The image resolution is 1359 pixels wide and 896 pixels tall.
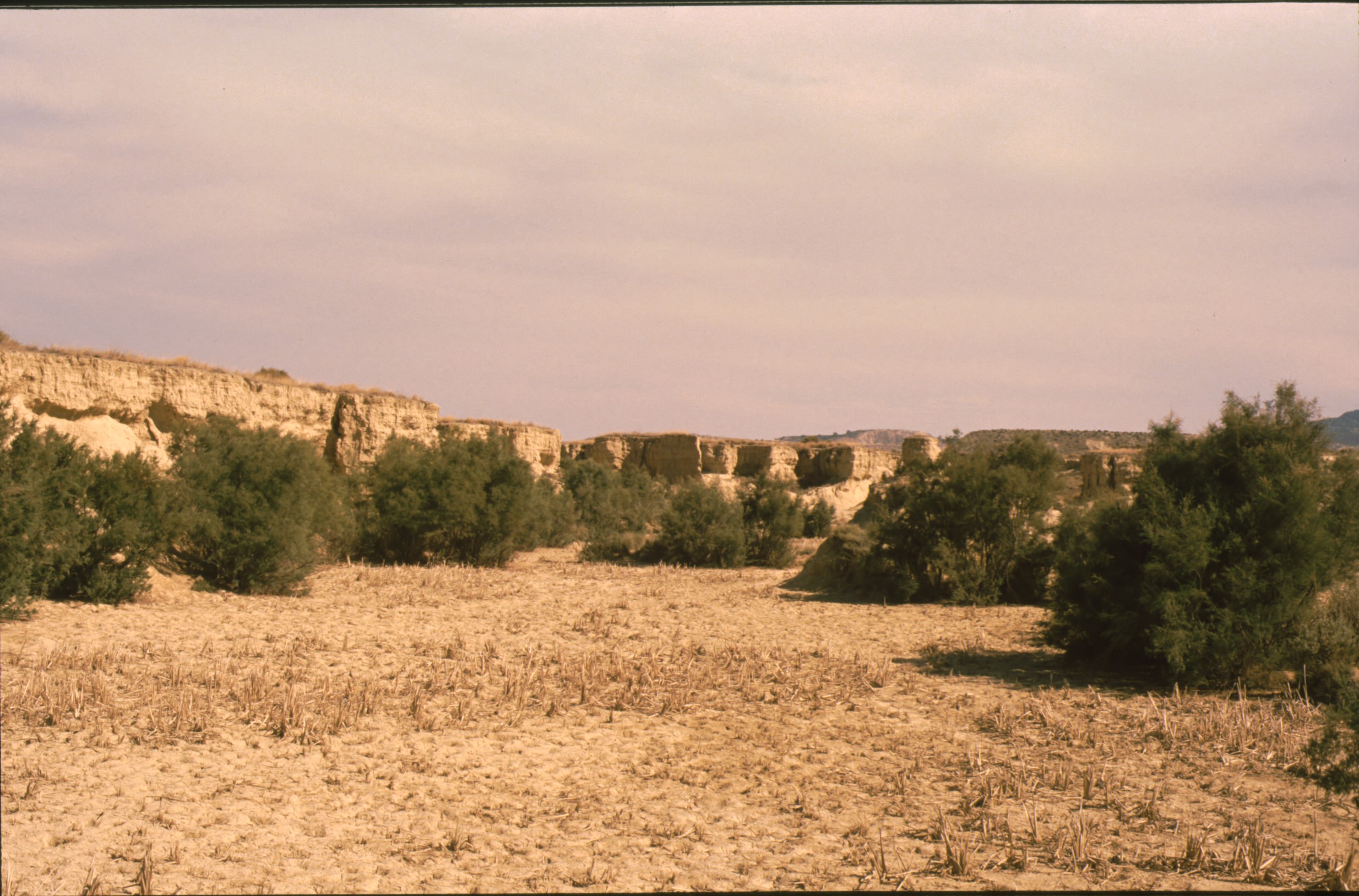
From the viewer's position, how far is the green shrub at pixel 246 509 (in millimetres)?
13945

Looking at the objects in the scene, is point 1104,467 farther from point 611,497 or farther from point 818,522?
point 611,497

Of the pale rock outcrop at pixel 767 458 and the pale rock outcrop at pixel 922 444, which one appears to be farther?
the pale rock outcrop at pixel 767 458

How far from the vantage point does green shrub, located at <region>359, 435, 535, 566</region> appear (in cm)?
1973

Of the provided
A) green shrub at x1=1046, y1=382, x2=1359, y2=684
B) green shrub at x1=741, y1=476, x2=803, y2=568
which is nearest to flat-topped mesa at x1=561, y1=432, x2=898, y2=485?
green shrub at x1=741, y1=476, x2=803, y2=568

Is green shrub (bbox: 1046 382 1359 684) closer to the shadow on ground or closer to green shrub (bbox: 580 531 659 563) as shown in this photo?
the shadow on ground

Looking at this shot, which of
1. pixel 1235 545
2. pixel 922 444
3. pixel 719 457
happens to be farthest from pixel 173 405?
pixel 922 444

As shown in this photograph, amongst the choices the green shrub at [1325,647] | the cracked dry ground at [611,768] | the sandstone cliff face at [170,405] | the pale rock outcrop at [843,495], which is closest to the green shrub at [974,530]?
the cracked dry ground at [611,768]

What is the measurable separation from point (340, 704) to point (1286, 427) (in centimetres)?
954

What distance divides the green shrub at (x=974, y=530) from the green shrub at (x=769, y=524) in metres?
7.00

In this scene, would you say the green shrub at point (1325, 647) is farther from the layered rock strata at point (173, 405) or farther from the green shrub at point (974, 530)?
the layered rock strata at point (173, 405)

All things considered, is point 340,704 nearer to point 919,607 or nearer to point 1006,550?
point 919,607

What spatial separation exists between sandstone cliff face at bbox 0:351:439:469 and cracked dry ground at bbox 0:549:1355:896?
329 inches

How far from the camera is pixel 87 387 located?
67.1ft

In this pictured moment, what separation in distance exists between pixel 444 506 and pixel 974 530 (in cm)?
1165
